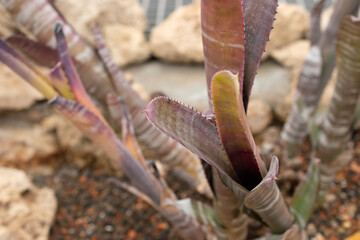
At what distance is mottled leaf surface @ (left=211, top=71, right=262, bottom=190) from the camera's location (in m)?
0.42

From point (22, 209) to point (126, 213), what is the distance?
1.10 feet

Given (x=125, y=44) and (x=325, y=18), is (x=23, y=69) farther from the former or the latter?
(x=325, y=18)

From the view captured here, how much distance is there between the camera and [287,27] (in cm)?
160

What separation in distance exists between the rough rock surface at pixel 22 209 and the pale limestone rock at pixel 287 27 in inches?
41.8

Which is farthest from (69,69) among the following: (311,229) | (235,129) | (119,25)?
(119,25)

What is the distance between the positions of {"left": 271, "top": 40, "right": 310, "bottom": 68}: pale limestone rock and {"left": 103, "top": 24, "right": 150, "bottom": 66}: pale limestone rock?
58 centimetres

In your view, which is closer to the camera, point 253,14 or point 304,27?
point 253,14

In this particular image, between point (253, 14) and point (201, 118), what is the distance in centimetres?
17

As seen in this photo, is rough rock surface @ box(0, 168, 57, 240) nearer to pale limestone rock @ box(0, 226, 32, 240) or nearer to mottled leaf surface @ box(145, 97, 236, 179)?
pale limestone rock @ box(0, 226, 32, 240)

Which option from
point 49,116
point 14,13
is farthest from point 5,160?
point 14,13

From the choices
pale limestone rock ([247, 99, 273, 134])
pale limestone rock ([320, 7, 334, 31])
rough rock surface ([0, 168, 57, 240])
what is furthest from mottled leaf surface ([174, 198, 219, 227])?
pale limestone rock ([320, 7, 334, 31])

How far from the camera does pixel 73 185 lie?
134cm

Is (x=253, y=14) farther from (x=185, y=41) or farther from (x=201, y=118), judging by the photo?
(x=185, y=41)

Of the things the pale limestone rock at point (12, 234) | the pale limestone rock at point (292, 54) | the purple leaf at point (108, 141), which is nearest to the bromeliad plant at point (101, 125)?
the purple leaf at point (108, 141)
